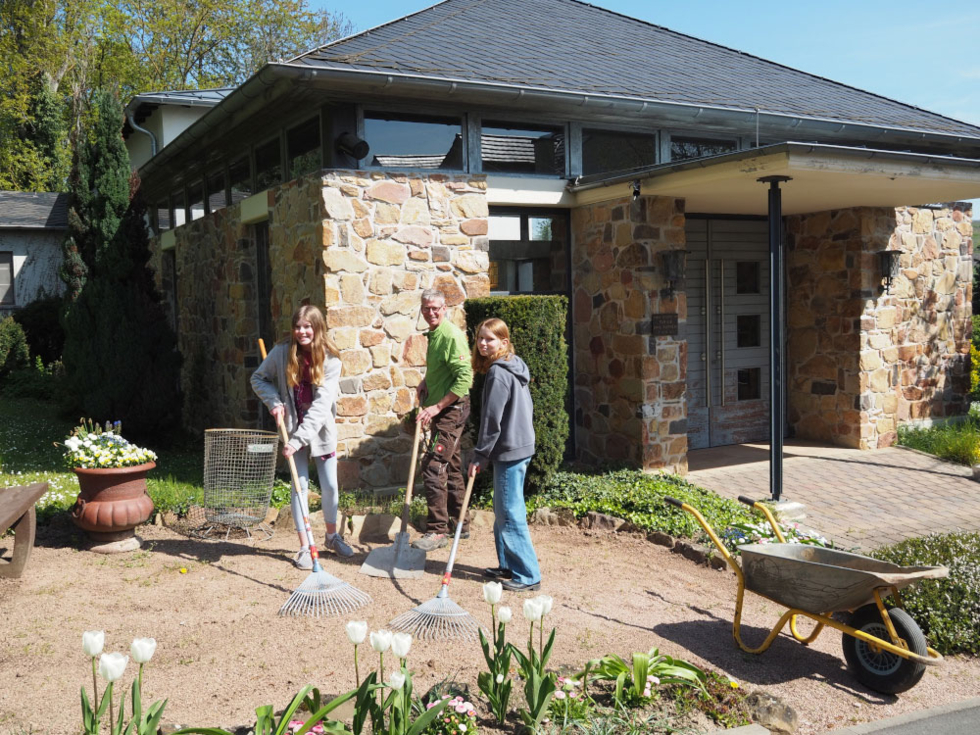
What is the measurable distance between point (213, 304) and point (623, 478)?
20.9 ft

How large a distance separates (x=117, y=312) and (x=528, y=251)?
535 centimetres

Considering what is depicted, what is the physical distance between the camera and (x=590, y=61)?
9.73m

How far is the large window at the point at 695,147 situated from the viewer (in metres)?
9.64

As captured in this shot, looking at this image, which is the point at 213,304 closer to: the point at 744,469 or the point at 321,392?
the point at 321,392

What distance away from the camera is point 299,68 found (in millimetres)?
6992

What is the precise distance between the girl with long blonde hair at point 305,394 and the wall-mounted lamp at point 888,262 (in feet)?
22.2

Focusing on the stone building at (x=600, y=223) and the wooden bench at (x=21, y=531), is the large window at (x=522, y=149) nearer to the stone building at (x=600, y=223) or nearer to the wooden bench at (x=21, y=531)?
the stone building at (x=600, y=223)

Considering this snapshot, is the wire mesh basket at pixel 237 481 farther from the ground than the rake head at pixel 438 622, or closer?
farther from the ground

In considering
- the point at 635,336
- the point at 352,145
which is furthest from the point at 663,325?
the point at 352,145

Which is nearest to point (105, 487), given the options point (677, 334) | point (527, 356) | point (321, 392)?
point (321, 392)

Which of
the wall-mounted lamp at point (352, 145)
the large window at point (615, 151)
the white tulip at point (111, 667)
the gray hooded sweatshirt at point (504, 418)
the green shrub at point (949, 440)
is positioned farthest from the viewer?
the green shrub at point (949, 440)

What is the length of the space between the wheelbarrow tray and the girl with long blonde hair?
2.99 meters

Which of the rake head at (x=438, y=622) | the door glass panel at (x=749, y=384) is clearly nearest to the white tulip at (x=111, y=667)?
the rake head at (x=438, y=622)

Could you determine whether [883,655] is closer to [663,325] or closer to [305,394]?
[305,394]
